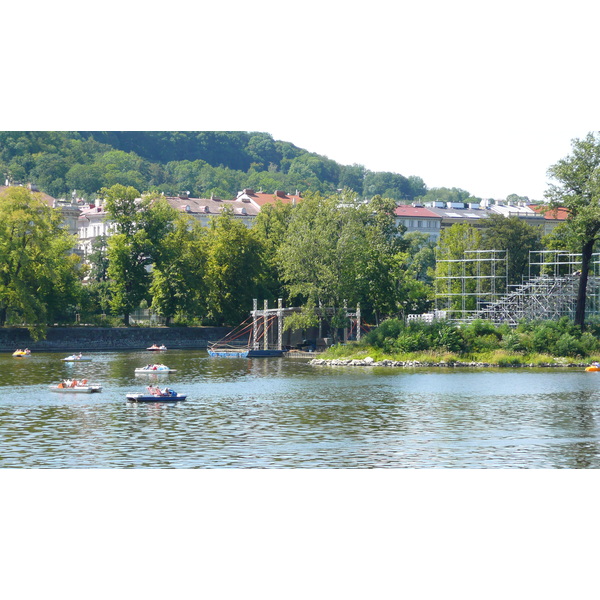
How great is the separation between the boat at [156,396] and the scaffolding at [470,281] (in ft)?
179

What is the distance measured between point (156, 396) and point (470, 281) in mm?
65546

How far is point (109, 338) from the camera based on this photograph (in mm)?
95688

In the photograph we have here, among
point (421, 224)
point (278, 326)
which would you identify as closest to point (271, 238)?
point (278, 326)

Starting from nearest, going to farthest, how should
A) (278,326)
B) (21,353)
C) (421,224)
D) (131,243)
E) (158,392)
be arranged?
(158,392), (21,353), (278,326), (131,243), (421,224)

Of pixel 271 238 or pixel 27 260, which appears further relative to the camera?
pixel 271 238

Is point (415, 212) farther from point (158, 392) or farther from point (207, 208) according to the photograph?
point (158, 392)

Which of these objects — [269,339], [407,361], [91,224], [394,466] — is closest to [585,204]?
[407,361]

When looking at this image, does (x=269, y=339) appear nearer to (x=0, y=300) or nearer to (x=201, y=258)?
(x=201, y=258)

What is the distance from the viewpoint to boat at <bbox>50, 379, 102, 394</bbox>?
5206cm

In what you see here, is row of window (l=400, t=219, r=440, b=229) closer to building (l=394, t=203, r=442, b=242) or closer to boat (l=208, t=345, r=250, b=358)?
building (l=394, t=203, r=442, b=242)

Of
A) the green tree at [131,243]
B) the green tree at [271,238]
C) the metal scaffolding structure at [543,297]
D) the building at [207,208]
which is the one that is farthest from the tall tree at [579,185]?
the building at [207,208]

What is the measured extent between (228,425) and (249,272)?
61.5 meters

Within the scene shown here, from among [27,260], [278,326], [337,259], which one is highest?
[337,259]

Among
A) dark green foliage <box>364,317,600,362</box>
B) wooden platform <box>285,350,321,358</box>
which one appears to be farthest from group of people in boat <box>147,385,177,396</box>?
wooden platform <box>285,350,321,358</box>
